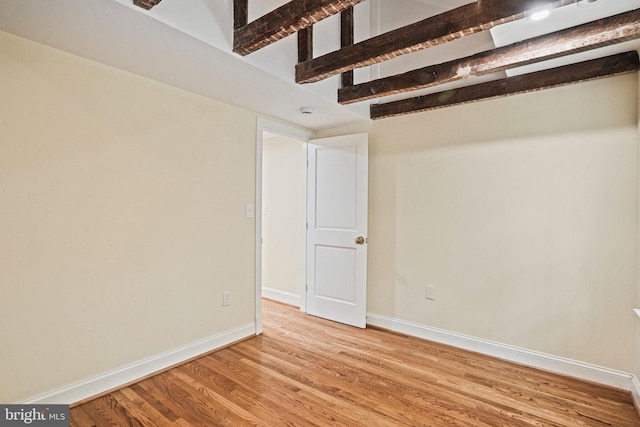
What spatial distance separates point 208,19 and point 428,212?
226cm

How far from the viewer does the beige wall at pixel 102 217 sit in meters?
1.71

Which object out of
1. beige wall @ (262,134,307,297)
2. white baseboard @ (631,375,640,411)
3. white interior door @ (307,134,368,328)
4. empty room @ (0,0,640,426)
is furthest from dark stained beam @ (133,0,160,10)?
white baseboard @ (631,375,640,411)

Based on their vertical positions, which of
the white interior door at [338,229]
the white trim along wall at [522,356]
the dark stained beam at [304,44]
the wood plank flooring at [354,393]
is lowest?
the wood plank flooring at [354,393]

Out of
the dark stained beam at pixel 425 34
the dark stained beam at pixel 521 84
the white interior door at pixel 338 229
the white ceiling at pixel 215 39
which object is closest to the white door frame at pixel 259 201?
the white ceiling at pixel 215 39

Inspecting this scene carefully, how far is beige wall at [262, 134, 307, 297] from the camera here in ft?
12.7

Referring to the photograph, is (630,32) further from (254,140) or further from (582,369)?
(254,140)

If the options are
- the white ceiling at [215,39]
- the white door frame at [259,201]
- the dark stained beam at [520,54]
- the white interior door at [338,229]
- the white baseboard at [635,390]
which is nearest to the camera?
the white ceiling at [215,39]

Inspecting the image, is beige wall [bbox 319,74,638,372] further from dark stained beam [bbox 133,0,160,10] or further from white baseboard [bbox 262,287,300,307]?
dark stained beam [bbox 133,0,160,10]

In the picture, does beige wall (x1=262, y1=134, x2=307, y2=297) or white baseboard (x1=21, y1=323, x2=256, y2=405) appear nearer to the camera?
white baseboard (x1=21, y1=323, x2=256, y2=405)

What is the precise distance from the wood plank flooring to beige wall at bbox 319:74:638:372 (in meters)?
0.36

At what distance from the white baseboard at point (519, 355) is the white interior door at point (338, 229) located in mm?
412

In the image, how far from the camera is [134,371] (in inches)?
85.3

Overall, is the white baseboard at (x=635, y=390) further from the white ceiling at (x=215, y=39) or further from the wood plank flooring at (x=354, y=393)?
the white ceiling at (x=215, y=39)

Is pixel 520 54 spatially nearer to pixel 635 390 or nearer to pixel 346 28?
pixel 346 28
